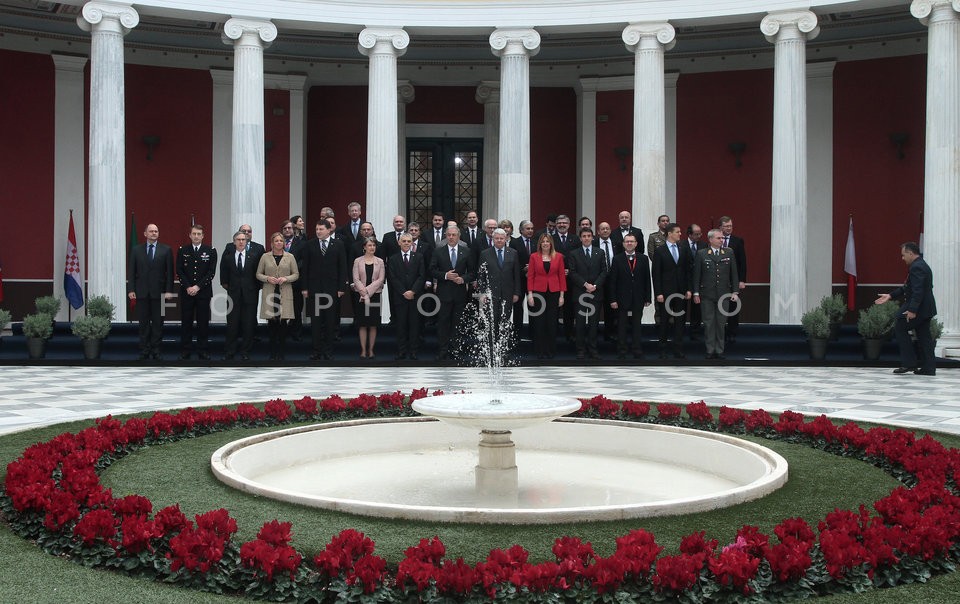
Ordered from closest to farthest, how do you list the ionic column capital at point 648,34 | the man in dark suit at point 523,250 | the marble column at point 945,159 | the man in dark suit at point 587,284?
the man in dark suit at point 587,284 → the man in dark suit at point 523,250 → the marble column at point 945,159 → the ionic column capital at point 648,34

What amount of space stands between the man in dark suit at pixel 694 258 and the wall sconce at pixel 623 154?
5.49 m

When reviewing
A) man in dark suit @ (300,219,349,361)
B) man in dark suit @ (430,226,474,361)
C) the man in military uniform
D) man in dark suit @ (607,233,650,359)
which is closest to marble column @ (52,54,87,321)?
man in dark suit @ (300,219,349,361)

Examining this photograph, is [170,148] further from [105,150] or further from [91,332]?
[91,332]

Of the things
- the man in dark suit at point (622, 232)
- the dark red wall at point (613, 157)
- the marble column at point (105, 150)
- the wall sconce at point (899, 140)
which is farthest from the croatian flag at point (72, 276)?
the wall sconce at point (899, 140)

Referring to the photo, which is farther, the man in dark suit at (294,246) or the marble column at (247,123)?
the marble column at (247,123)

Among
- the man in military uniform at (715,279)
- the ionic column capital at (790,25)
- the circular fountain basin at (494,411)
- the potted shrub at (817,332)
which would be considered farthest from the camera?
the ionic column capital at (790,25)

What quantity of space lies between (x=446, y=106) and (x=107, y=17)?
312 inches

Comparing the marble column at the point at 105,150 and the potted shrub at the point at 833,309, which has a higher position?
the marble column at the point at 105,150

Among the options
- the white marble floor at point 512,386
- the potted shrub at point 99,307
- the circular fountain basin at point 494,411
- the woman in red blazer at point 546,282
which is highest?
the woman in red blazer at point 546,282

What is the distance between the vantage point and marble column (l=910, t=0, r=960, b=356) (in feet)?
49.8

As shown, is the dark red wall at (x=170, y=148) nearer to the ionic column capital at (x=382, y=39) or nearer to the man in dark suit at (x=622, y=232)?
the ionic column capital at (x=382, y=39)

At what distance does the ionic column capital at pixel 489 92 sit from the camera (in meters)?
21.1

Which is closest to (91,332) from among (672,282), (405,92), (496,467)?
(672,282)

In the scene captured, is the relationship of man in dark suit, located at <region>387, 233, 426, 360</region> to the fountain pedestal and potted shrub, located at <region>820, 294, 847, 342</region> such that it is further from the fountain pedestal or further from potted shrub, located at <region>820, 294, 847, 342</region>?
the fountain pedestal
